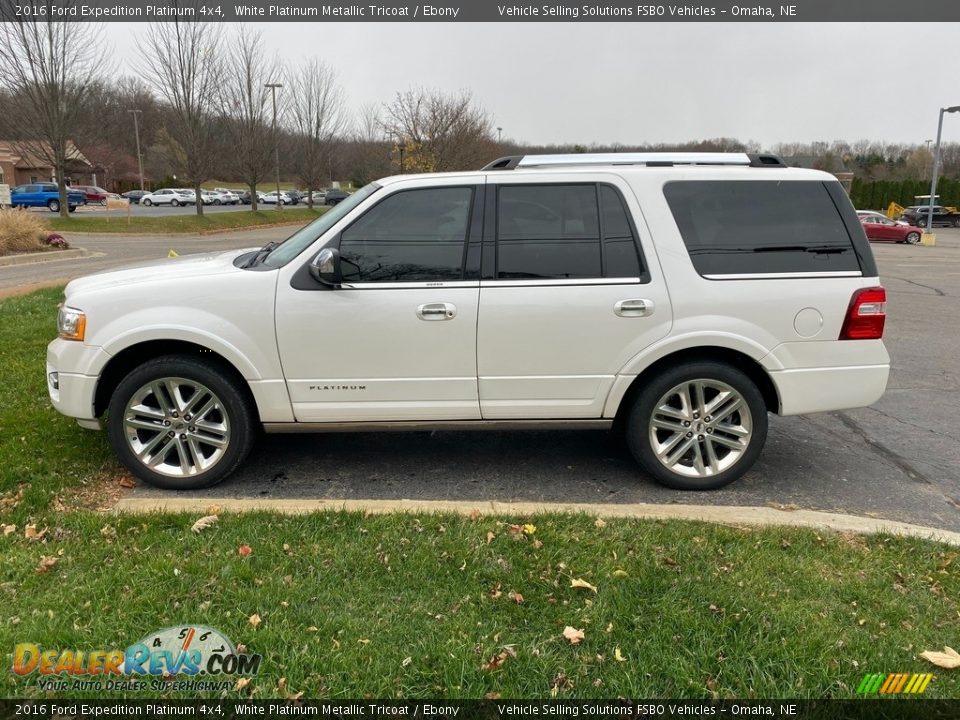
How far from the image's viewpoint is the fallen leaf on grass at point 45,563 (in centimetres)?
308

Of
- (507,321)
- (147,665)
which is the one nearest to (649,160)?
(507,321)

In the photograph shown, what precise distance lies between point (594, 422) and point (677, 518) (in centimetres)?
79

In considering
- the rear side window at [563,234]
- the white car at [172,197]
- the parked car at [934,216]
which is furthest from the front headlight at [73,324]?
the white car at [172,197]

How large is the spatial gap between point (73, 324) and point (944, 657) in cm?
456

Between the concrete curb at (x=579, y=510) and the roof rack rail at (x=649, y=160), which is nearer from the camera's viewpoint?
the concrete curb at (x=579, y=510)

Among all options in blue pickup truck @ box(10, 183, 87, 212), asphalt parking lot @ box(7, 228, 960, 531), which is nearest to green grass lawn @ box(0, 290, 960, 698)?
asphalt parking lot @ box(7, 228, 960, 531)

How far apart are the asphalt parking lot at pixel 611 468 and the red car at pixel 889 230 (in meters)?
32.1

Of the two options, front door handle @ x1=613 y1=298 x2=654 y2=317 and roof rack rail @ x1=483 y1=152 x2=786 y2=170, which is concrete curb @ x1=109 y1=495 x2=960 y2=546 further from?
roof rack rail @ x1=483 y1=152 x2=786 y2=170

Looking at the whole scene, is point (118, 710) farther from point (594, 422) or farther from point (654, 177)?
point (654, 177)

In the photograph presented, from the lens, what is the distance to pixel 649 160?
4.29 m

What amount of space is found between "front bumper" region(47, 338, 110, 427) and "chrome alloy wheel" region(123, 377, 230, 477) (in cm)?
24

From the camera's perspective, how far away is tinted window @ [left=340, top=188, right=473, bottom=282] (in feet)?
12.9

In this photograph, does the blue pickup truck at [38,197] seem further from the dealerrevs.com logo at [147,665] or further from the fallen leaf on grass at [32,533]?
the dealerrevs.com logo at [147,665]
